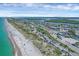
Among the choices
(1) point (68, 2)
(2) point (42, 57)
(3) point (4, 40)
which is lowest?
(2) point (42, 57)

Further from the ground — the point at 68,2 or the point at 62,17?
the point at 68,2

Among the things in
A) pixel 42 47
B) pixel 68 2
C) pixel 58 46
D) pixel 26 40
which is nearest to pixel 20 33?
pixel 26 40

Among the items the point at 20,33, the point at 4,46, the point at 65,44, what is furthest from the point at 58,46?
the point at 4,46

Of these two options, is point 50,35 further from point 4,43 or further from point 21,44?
point 4,43

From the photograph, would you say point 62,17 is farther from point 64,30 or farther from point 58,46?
point 58,46

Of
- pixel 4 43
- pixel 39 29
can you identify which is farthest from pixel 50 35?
pixel 4 43
